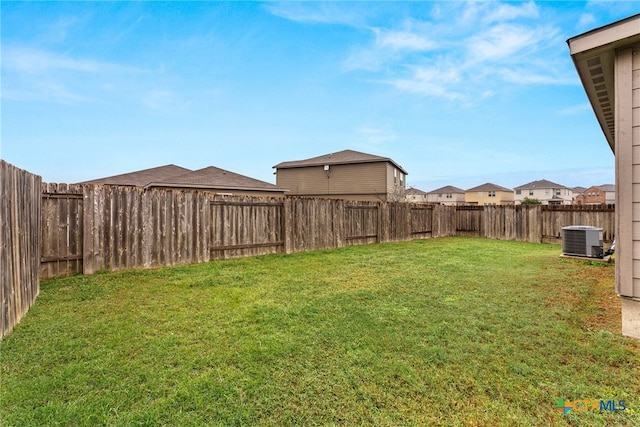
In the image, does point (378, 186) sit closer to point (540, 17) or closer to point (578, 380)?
point (540, 17)

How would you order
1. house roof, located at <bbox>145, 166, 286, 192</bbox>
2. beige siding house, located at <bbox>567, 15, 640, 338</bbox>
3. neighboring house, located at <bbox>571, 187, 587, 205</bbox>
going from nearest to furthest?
beige siding house, located at <bbox>567, 15, 640, 338</bbox>
house roof, located at <bbox>145, 166, 286, 192</bbox>
neighboring house, located at <bbox>571, 187, 587, 205</bbox>

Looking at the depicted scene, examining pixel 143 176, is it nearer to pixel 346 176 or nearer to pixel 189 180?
pixel 189 180

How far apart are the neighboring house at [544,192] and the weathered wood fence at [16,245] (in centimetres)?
5477

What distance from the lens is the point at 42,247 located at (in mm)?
5078

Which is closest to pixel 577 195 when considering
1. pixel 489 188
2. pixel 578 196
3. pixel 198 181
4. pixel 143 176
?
pixel 578 196

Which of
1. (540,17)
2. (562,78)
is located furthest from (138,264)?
(562,78)

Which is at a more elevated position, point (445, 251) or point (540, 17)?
point (540, 17)

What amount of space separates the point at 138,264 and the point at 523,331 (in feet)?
22.2

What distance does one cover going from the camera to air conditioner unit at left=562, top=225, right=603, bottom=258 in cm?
784

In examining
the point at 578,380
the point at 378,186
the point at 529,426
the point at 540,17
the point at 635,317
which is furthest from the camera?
the point at 378,186

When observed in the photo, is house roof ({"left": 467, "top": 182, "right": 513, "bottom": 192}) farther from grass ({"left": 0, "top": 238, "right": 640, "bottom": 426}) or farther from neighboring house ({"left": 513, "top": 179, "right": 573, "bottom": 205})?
grass ({"left": 0, "top": 238, "right": 640, "bottom": 426})

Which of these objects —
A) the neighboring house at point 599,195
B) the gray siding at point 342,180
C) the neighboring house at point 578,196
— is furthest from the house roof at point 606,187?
the gray siding at point 342,180

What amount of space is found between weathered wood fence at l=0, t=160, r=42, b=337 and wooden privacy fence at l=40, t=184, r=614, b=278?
1.14 meters
